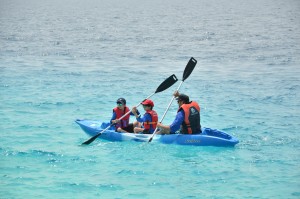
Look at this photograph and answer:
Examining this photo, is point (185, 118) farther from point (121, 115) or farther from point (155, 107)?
point (155, 107)

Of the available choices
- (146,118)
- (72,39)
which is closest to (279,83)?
(146,118)

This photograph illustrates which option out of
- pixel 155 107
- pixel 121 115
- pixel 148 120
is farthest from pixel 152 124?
pixel 155 107

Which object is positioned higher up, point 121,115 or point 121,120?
point 121,115

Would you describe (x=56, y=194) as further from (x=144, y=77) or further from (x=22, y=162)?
(x=144, y=77)

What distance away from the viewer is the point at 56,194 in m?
10.3

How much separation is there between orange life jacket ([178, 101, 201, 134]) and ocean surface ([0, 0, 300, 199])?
0.46 metres

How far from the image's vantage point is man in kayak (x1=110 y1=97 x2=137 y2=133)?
43.7 ft

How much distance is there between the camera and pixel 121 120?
44.7 ft

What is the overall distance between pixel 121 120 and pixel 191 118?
77.4 inches

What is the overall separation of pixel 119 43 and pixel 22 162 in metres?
20.3

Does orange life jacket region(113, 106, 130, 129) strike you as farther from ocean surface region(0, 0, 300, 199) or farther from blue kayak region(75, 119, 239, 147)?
ocean surface region(0, 0, 300, 199)

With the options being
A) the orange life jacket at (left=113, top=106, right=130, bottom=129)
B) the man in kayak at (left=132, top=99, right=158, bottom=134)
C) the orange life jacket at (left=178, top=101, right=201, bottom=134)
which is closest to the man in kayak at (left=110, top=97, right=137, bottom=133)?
the orange life jacket at (left=113, top=106, right=130, bottom=129)

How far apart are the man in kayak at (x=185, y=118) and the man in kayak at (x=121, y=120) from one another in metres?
1.13

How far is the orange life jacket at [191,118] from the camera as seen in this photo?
1236cm
